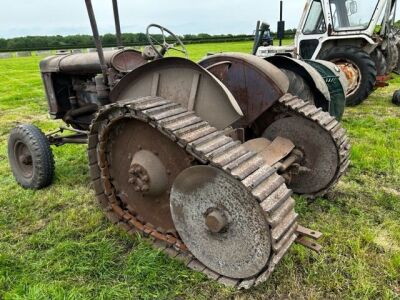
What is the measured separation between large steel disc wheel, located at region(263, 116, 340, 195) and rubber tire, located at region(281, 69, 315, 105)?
571mm

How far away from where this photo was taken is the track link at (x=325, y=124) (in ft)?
10.5

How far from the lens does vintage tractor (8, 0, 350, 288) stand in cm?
219

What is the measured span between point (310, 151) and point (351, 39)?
5.85m

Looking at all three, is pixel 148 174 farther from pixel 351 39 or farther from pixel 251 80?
pixel 351 39

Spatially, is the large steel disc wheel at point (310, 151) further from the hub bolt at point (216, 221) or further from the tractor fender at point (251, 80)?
the hub bolt at point (216, 221)

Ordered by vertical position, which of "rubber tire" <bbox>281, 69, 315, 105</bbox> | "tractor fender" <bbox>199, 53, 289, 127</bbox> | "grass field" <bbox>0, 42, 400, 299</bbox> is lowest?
"grass field" <bbox>0, 42, 400, 299</bbox>

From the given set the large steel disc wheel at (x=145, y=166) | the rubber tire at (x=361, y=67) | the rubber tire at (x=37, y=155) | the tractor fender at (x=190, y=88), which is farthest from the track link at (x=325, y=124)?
the rubber tire at (x=361, y=67)

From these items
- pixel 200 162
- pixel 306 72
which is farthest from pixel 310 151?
pixel 200 162

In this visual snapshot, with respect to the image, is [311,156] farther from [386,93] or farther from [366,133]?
[386,93]

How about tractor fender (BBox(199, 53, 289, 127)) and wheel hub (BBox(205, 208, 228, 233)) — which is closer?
wheel hub (BBox(205, 208, 228, 233))

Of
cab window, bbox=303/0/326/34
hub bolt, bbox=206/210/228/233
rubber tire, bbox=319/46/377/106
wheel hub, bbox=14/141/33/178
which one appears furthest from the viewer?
cab window, bbox=303/0/326/34

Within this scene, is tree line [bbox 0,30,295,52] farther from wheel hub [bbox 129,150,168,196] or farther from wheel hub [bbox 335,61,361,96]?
wheel hub [bbox 129,150,168,196]

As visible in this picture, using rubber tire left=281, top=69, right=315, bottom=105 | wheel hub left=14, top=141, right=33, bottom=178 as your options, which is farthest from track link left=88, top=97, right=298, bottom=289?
rubber tire left=281, top=69, right=315, bottom=105

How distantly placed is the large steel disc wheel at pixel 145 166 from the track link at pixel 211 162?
0.10 m
